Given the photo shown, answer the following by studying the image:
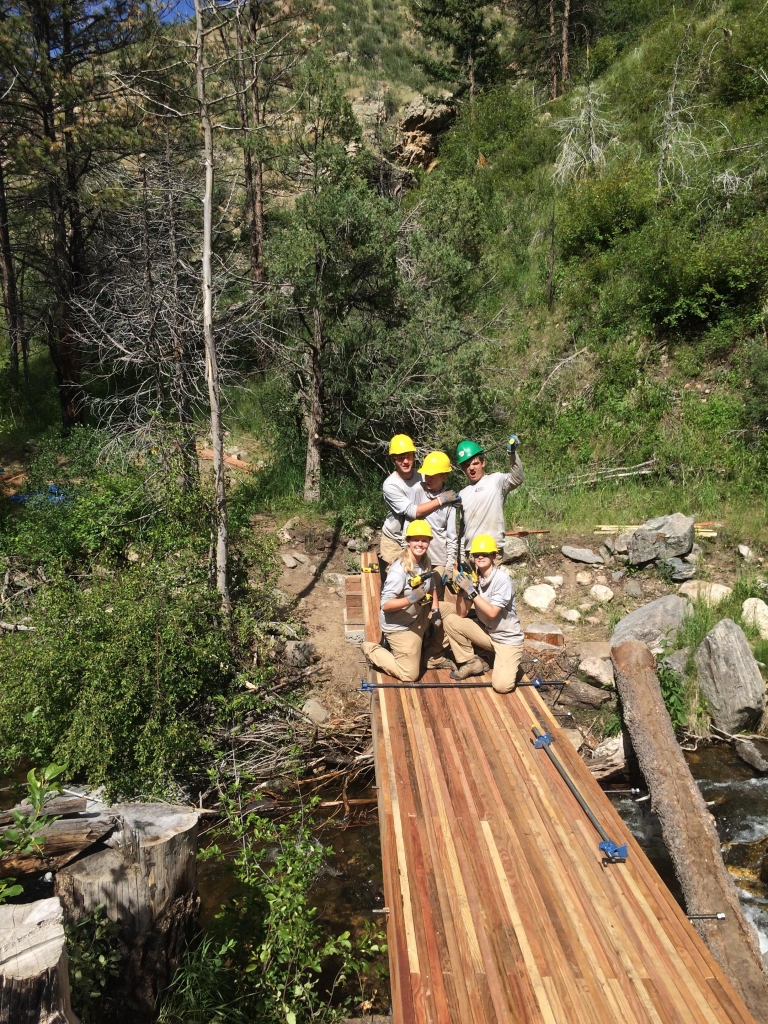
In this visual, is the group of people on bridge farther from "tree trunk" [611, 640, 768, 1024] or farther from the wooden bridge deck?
"tree trunk" [611, 640, 768, 1024]

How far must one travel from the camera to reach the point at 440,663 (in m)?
6.26

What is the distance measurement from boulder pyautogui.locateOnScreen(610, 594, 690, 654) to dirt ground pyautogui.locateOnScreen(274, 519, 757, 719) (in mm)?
344

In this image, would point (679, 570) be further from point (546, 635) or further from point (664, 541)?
point (546, 635)

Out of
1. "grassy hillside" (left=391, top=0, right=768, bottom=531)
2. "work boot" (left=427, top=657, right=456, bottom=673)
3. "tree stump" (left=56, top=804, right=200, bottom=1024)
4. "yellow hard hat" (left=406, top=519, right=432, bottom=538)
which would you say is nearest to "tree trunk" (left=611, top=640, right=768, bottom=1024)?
"work boot" (left=427, top=657, right=456, bottom=673)

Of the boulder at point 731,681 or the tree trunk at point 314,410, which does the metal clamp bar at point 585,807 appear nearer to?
the boulder at point 731,681

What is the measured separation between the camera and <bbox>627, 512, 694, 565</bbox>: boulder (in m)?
9.05

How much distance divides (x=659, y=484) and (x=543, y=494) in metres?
1.88

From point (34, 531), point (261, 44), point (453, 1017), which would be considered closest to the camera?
point (453, 1017)

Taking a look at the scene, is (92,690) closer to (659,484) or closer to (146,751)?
(146,751)

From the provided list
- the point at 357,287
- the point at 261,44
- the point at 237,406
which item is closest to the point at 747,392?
the point at 357,287

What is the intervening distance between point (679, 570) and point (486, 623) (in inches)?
173

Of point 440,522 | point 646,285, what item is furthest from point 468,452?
point 646,285

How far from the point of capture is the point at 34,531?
8.17m

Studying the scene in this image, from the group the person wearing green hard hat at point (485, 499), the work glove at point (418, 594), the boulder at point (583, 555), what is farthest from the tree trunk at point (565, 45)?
the work glove at point (418, 594)
